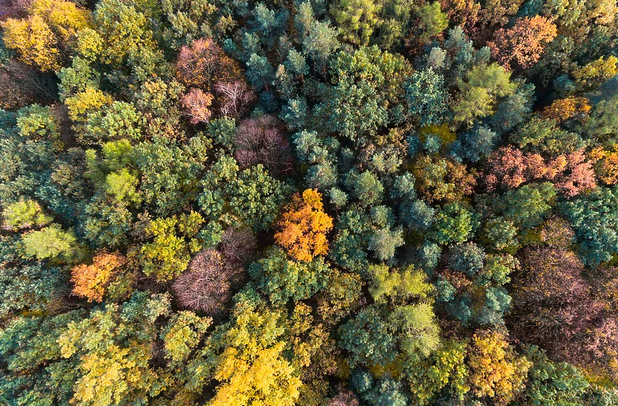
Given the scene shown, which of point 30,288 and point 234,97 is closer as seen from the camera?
point 30,288

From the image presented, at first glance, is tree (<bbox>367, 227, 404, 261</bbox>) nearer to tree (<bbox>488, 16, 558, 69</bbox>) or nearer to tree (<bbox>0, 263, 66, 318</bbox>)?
tree (<bbox>488, 16, 558, 69</bbox>)

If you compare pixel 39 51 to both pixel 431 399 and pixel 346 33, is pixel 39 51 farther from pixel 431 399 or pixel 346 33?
pixel 431 399

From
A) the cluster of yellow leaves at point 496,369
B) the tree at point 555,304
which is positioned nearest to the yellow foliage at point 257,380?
the cluster of yellow leaves at point 496,369

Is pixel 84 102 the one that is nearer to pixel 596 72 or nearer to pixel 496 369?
pixel 496 369

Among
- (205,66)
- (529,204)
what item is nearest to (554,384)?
(529,204)

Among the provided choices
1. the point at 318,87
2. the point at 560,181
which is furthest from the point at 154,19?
the point at 560,181
